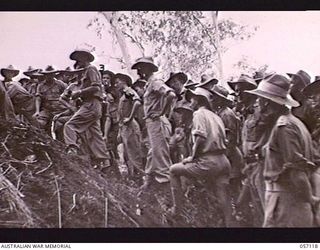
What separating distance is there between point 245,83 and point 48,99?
1743mm

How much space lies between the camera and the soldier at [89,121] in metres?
6.59

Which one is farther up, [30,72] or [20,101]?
[30,72]

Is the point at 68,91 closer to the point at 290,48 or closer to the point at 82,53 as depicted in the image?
the point at 82,53

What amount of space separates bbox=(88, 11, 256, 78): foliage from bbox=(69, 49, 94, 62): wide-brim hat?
0.21m

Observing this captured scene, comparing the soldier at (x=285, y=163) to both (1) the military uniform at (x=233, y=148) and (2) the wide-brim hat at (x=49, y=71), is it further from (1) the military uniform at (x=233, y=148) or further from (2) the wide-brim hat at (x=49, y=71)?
(2) the wide-brim hat at (x=49, y=71)

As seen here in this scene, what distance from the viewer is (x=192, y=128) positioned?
21.2ft

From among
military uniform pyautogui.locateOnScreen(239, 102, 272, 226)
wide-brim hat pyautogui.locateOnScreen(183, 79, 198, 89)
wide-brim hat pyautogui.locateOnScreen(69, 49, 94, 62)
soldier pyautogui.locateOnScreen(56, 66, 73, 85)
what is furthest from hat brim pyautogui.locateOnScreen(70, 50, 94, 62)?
military uniform pyautogui.locateOnScreen(239, 102, 272, 226)

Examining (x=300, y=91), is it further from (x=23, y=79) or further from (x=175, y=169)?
(x=23, y=79)

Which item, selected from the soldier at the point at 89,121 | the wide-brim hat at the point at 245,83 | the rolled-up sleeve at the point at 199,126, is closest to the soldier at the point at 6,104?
the soldier at the point at 89,121

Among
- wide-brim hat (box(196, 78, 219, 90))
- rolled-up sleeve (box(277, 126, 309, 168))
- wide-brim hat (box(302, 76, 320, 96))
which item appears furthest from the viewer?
wide-brim hat (box(196, 78, 219, 90))

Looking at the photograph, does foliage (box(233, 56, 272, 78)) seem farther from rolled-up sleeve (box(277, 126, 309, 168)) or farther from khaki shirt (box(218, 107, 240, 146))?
rolled-up sleeve (box(277, 126, 309, 168))

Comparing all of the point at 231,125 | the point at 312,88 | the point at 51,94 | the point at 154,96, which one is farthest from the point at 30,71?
the point at 312,88

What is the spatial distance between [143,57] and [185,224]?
1502 mm

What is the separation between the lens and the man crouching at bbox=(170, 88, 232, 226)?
641 cm
